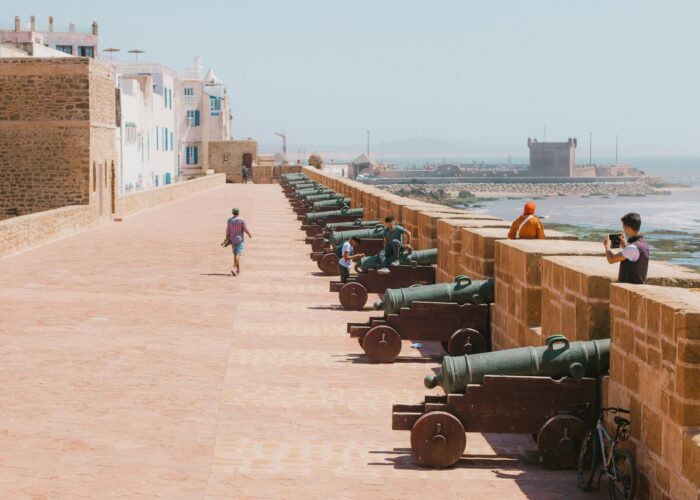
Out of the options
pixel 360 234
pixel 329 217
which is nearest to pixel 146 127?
pixel 329 217

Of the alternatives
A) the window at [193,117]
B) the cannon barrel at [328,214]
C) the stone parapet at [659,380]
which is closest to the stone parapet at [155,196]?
the cannon barrel at [328,214]

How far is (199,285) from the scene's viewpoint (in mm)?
16781

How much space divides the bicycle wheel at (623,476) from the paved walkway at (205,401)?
315 mm

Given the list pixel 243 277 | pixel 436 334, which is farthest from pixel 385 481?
pixel 243 277

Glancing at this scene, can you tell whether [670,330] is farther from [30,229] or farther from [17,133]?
[17,133]

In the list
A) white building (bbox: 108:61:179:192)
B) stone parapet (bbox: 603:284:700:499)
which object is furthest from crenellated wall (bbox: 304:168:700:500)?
white building (bbox: 108:61:179:192)

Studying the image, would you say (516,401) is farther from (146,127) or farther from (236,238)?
(146,127)

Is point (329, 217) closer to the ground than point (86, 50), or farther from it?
closer to the ground

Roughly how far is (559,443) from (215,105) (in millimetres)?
77191

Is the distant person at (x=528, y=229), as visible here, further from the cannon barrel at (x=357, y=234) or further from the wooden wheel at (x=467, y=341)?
the cannon barrel at (x=357, y=234)

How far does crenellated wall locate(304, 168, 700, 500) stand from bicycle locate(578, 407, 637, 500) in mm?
99

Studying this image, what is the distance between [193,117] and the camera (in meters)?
82.1

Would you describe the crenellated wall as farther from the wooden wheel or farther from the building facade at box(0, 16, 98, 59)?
the building facade at box(0, 16, 98, 59)

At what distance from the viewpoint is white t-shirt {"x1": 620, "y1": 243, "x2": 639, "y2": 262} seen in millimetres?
7641
